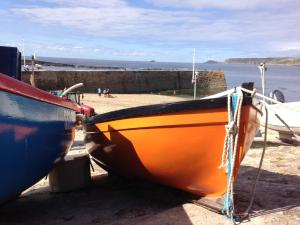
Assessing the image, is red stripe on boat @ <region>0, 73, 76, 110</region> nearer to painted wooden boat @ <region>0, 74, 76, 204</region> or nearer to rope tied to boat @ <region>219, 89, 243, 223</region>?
painted wooden boat @ <region>0, 74, 76, 204</region>

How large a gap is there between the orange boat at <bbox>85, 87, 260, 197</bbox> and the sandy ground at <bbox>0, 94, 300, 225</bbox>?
15.8 inches

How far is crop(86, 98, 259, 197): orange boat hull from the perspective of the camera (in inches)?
218

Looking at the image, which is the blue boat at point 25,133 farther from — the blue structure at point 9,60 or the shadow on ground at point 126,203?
the blue structure at point 9,60

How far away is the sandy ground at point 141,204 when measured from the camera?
18.1ft

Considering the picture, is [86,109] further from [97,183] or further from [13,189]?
[13,189]

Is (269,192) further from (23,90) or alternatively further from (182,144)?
(23,90)

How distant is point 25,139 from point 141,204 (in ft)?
6.45

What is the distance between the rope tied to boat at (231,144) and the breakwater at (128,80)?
80.3 feet

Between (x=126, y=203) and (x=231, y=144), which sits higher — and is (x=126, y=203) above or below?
below

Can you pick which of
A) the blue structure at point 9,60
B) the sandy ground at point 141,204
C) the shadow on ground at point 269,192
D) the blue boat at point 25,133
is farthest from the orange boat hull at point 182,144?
the blue structure at point 9,60

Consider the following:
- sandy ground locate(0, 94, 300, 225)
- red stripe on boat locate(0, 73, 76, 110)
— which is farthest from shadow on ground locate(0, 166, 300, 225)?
red stripe on boat locate(0, 73, 76, 110)

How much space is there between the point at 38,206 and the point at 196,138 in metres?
2.53

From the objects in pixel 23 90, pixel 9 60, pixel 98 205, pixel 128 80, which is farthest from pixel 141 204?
pixel 128 80

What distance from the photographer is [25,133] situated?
511 centimetres
